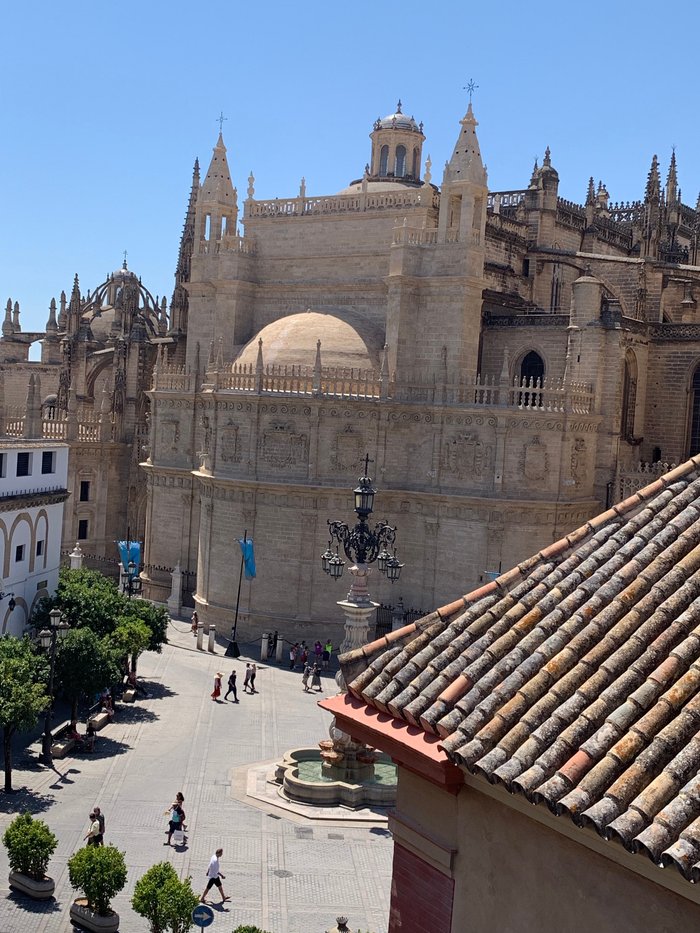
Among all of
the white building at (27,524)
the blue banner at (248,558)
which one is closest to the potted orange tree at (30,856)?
the white building at (27,524)

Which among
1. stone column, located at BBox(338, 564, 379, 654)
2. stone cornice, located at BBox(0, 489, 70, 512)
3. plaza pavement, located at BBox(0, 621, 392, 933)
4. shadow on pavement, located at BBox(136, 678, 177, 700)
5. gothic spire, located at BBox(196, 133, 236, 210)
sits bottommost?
shadow on pavement, located at BBox(136, 678, 177, 700)

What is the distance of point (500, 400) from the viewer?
35.1 meters

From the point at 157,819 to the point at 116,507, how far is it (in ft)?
102

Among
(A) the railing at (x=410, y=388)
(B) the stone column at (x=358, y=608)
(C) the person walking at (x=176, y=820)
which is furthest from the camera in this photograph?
(A) the railing at (x=410, y=388)

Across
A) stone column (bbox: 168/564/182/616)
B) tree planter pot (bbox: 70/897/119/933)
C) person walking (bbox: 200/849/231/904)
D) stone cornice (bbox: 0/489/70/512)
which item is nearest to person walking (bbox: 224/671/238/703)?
stone cornice (bbox: 0/489/70/512)

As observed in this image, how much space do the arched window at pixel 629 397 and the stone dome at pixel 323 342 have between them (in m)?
8.85

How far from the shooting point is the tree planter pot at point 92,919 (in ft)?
54.8

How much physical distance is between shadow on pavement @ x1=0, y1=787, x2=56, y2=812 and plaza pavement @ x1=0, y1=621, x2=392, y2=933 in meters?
0.04

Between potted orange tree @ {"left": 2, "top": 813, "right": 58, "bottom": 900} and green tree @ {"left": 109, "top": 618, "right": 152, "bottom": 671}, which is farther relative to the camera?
green tree @ {"left": 109, "top": 618, "right": 152, "bottom": 671}

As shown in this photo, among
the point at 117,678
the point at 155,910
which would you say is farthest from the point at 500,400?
the point at 155,910

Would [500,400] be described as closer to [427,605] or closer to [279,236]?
[427,605]

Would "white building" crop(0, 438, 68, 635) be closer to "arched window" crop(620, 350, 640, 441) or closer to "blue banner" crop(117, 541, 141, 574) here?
"blue banner" crop(117, 541, 141, 574)

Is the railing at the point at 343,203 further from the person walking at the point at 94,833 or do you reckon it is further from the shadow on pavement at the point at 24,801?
the person walking at the point at 94,833

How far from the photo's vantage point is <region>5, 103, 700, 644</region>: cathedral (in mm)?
35469
